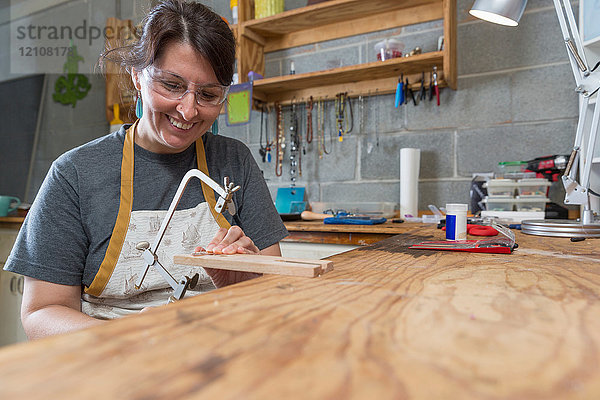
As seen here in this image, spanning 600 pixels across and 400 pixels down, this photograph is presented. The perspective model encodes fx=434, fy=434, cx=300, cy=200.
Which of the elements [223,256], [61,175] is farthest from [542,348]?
[61,175]

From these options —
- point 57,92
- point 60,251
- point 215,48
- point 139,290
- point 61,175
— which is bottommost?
point 139,290

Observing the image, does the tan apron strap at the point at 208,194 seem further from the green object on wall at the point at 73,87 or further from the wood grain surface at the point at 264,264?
the green object on wall at the point at 73,87

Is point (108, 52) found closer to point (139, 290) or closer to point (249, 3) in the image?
point (139, 290)

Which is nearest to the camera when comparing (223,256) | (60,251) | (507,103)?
(223,256)

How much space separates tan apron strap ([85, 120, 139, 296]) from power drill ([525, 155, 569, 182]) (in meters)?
1.73

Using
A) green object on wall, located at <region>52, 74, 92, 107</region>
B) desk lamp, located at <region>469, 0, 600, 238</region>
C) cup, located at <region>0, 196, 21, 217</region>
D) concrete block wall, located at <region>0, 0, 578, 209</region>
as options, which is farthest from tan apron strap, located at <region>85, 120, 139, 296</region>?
green object on wall, located at <region>52, 74, 92, 107</region>

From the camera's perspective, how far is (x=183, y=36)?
1059mm

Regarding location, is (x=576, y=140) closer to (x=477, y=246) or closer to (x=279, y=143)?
(x=477, y=246)

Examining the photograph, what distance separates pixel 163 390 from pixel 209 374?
4 centimetres

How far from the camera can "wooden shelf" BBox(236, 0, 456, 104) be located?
2248mm

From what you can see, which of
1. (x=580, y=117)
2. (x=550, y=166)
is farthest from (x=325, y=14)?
(x=580, y=117)

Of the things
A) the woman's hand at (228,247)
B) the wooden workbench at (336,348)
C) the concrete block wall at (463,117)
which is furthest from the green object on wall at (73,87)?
the wooden workbench at (336,348)

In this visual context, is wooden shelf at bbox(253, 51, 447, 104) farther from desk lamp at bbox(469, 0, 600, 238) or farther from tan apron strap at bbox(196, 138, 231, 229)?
tan apron strap at bbox(196, 138, 231, 229)

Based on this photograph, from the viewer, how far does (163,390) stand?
28cm
